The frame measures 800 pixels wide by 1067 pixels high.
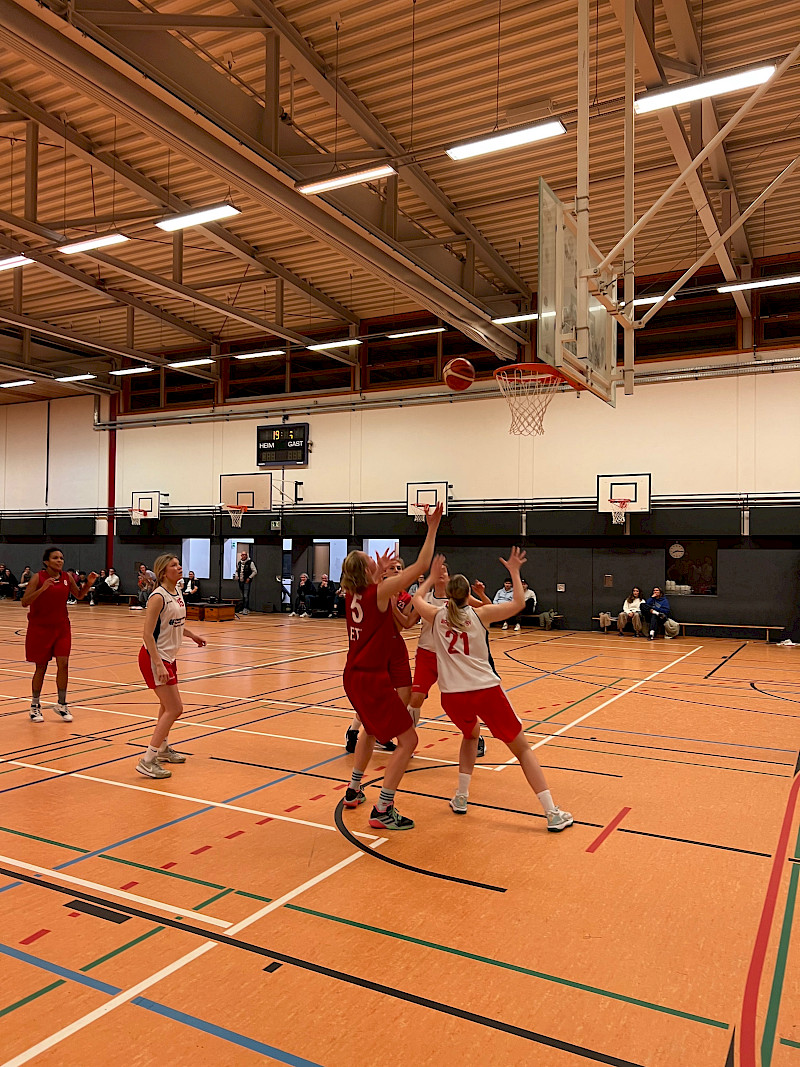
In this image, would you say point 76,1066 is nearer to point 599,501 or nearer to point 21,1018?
point 21,1018

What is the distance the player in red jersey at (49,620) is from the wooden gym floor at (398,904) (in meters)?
0.55

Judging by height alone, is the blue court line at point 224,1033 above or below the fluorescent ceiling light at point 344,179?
below

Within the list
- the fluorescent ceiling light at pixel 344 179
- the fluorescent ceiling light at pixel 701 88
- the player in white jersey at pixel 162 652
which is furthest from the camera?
the fluorescent ceiling light at pixel 344 179

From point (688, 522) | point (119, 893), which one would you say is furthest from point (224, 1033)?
point (688, 522)

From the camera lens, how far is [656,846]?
466cm

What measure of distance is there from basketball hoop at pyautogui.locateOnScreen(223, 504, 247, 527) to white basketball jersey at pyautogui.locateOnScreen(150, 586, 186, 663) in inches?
688

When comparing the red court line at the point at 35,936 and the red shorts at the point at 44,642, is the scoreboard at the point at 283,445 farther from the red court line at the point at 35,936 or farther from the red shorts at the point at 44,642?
the red court line at the point at 35,936

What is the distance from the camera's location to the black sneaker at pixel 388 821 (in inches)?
192

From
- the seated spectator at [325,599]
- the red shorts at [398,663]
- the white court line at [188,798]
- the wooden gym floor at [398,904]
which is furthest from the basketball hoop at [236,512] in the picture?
the red shorts at [398,663]

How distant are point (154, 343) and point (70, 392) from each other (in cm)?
457

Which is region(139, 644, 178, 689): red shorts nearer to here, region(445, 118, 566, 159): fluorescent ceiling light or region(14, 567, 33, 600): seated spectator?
region(445, 118, 566, 159): fluorescent ceiling light

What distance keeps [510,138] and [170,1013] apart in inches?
359

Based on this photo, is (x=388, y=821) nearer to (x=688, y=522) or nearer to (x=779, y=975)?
(x=779, y=975)

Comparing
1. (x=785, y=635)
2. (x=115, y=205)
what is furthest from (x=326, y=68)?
(x=785, y=635)
